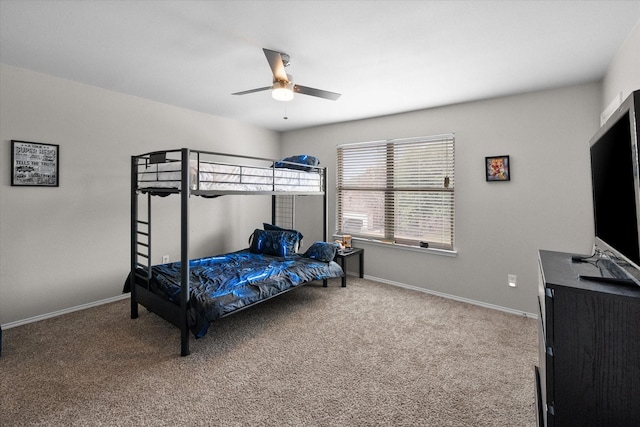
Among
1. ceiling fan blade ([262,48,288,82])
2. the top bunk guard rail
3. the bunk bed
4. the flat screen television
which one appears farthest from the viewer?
the top bunk guard rail

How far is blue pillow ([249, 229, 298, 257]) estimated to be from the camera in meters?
3.99

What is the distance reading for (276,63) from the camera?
214 centimetres

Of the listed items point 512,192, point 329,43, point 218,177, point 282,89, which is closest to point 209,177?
point 218,177

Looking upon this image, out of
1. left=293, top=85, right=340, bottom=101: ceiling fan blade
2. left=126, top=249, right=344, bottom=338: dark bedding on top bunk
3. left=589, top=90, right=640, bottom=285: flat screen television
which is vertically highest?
left=293, top=85, right=340, bottom=101: ceiling fan blade

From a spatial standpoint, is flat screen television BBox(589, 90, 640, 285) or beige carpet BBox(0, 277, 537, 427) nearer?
flat screen television BBox(589, 90, 640, 285)

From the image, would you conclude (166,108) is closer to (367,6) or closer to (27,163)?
(27,163)

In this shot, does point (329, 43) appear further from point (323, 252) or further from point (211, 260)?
point (211, 260)

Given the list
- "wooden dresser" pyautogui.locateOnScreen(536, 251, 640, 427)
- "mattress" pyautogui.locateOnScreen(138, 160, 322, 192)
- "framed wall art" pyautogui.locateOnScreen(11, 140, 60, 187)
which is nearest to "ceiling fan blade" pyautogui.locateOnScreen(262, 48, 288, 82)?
"mattress" pyautogui.locateOnScreen(138, 160, 322, 192)

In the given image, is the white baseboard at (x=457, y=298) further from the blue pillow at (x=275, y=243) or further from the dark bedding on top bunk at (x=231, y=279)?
the blue pillow at (x=275, y=243)

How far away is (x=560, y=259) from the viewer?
63.6 inches

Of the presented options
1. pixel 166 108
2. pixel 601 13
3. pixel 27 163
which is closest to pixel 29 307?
pixel 27 163

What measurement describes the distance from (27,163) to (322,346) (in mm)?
3287

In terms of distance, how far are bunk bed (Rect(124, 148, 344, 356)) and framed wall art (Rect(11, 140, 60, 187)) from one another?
0.78 metres

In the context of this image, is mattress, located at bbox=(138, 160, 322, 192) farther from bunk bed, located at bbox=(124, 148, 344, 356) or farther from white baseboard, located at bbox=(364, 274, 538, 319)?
white baseboard, located at bbox=(364, 274, 538, 319)
